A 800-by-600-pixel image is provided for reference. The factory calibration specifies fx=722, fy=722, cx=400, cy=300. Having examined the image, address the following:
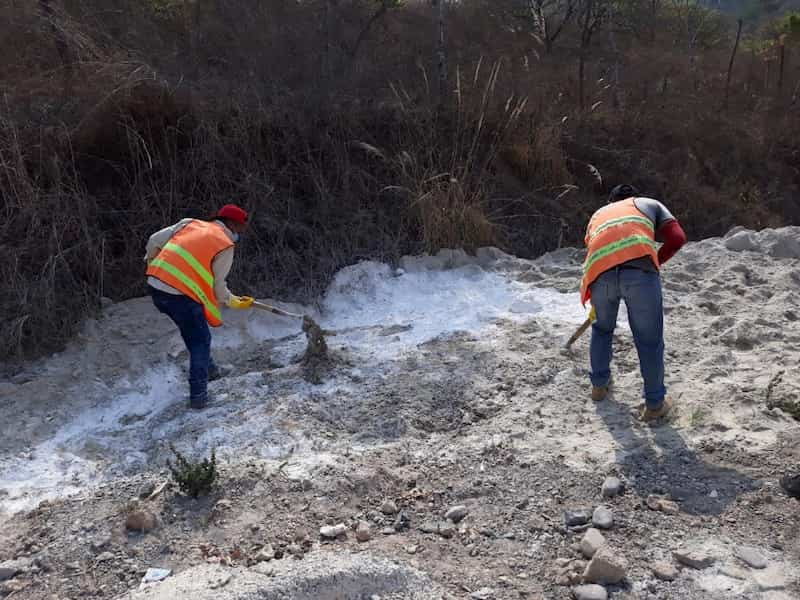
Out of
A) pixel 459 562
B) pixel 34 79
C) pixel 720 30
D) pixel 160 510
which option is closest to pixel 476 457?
pixel 459 562

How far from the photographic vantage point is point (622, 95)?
1041cm

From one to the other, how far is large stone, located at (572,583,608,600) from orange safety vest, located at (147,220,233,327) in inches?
113

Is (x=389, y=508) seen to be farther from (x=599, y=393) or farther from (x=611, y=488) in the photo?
(x=599, y=393)

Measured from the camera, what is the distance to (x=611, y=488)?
3627 mm

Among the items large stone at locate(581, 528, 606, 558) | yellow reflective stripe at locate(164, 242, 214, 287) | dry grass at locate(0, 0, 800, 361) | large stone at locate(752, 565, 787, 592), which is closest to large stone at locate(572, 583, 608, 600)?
large stone at locate(581, 528, 606, 558)

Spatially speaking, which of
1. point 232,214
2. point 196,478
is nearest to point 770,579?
point 196,478

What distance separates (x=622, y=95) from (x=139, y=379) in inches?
316

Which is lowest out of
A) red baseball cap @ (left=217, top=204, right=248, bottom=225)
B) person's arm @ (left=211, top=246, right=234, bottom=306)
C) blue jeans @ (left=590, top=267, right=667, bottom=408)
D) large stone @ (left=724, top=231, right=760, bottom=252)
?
large stone @ (left=724, top=231, right=760, bottom=252)

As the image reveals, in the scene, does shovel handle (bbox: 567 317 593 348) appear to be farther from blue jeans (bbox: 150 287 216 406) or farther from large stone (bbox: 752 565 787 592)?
blue jeans (bbox: 150 287 216 406)

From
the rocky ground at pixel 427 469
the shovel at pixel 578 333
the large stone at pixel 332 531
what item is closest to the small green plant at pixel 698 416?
the rocky ground at pixel 427 469

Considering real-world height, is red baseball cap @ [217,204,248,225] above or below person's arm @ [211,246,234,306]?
above

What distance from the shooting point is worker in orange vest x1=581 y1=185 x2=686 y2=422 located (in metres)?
4.04

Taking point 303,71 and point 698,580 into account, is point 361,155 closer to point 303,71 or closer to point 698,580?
point 303,71

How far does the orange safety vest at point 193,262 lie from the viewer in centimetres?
460
